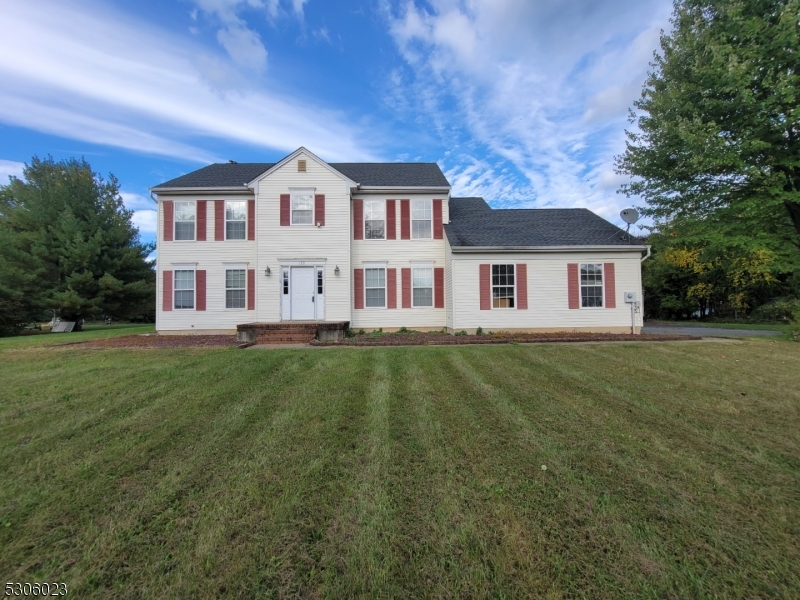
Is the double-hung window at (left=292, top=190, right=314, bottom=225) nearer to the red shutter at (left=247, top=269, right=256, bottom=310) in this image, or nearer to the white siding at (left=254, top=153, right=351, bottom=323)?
the white siding at (left=254, top=153, right=351, bottom=323)

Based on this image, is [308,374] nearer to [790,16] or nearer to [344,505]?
[344,505]

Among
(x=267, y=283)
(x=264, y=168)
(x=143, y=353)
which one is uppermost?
(x=264, y=168)

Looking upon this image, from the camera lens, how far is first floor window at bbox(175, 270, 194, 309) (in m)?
14.5

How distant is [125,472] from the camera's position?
3104 mm

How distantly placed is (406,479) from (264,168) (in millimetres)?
17245

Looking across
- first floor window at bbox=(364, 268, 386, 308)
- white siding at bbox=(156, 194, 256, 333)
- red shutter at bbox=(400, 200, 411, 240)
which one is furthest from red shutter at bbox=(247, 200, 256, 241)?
red shutter at bbox=(400, 200, 411, 240)

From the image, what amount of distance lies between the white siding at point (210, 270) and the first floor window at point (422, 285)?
6.75 metres

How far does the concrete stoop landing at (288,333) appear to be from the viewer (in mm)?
11727

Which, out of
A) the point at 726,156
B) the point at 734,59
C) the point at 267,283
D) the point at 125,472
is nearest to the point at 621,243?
the point at 726,156

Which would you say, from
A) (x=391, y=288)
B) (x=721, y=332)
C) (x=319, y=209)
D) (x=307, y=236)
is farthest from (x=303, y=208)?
(x=721, y=332)

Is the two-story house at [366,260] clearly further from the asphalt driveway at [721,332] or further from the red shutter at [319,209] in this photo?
the asphalt driveway at [721,332]

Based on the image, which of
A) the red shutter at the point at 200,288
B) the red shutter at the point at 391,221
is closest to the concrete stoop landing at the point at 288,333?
the red shutter at the point at 200,288

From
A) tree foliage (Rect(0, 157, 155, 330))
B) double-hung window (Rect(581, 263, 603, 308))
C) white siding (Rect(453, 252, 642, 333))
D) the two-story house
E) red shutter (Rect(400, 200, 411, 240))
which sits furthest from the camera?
tree foliage (Rect(0, 157, 155, 330))

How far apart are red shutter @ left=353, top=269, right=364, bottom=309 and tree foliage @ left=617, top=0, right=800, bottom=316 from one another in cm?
1254
